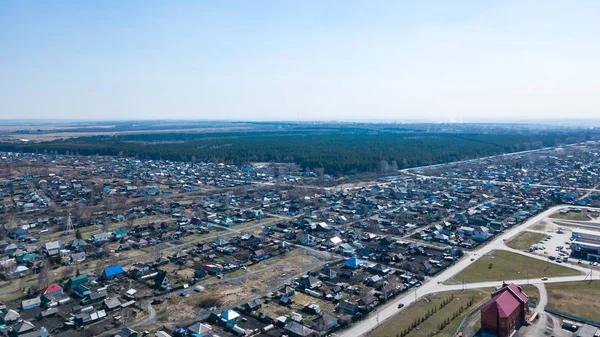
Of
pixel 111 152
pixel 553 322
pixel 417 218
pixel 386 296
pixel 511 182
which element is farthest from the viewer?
pixel 111 152

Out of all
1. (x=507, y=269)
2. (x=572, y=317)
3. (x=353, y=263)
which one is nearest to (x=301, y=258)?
(x=353, y=263)

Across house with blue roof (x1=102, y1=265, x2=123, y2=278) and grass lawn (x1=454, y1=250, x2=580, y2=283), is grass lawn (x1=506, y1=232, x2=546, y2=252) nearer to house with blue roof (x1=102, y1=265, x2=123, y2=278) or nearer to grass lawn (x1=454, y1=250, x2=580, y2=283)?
grass lawn (x1=454, y1=250, x2=580, y2=283)

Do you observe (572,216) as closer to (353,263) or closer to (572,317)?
(572,317)

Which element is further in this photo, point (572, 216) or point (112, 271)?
point (572, 216)

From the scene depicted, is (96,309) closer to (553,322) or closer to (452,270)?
(452,270)

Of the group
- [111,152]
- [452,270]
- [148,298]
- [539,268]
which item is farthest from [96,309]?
[111,152]

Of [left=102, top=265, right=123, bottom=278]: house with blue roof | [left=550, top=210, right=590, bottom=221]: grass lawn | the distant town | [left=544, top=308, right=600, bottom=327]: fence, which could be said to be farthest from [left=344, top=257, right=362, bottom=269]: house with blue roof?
[left=550, top=210, right=590, bottom=221]: grass lawn
